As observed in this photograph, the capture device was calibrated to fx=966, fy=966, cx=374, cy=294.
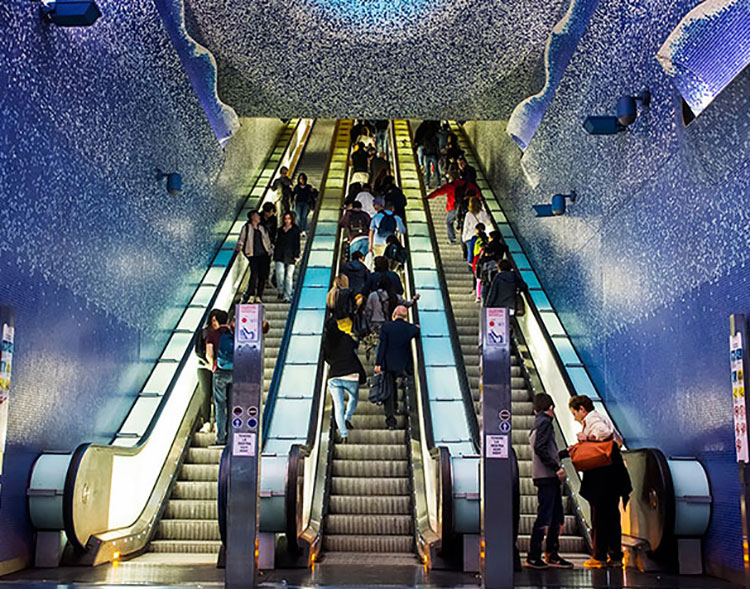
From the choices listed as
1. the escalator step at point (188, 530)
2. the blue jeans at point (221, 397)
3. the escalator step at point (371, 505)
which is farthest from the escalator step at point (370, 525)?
the blue jeans at point (221, 397)

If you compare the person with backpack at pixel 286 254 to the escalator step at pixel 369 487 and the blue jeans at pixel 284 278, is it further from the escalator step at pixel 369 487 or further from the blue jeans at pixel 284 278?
the escalator step at pixel 369 487

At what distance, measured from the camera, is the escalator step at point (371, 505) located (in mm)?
8805

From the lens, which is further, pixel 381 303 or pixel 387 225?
pixel 387 225

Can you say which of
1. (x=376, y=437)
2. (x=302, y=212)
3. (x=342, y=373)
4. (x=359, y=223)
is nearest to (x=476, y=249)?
(x=359, y=223)

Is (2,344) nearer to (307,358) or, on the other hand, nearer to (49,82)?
(49,82)

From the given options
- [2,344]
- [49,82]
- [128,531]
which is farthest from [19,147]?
[128,531]

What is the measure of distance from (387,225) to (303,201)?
2617mm

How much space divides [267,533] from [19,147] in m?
3.32

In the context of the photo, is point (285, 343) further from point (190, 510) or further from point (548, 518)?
point (548, 518)

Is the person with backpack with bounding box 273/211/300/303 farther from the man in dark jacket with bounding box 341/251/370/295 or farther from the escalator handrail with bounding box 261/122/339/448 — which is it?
the man in dark jacket with bounding box 341/251/370/295

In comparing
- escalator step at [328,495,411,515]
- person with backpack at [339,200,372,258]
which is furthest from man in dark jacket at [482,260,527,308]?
escalator step at [328,495,411,515]

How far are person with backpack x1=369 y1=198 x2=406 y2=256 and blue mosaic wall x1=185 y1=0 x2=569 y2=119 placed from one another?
1473 millimetres

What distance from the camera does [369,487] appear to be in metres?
9.17

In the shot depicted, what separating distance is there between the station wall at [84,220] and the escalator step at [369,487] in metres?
2.18
